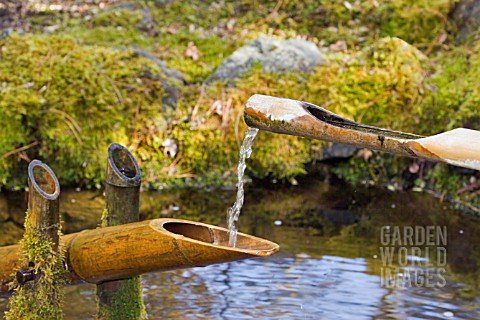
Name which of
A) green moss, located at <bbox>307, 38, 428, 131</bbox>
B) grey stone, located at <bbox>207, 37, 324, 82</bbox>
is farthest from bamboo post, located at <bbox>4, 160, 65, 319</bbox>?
grey stone, located at <bbox>207, 37, 324, 82</bbox>

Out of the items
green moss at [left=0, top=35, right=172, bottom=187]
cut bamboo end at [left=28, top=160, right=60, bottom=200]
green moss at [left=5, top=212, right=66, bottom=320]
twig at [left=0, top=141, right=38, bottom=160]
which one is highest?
green moss at [left=0, top=35, right=172, bottom=187]

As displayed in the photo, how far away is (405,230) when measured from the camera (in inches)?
214

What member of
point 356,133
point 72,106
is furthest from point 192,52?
point 356,133

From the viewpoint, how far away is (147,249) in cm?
250

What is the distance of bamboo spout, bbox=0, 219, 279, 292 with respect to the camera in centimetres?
238

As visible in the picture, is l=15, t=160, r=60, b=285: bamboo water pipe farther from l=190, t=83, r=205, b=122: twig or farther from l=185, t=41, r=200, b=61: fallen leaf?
l=185, t=41, r=200, b=61: fallen leaf

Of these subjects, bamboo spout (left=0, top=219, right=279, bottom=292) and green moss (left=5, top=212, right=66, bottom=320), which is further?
green moss (left=5, top=212, right=66, bottom=320)

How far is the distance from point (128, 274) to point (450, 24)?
6.05 metres

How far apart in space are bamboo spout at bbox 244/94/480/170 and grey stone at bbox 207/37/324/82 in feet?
14.8

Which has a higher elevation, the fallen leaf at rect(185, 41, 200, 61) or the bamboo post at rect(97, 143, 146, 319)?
the fallen leaf at rect(185, 41, 200, 61)

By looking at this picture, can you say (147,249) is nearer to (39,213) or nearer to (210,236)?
(210,236)

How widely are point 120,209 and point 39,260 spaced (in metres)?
0.45

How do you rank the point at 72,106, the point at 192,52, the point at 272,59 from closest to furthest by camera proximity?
the point at 72,106 → the point at 272,59 → the point at 192,52

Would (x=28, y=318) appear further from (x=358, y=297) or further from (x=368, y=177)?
(x=368, y=177)
